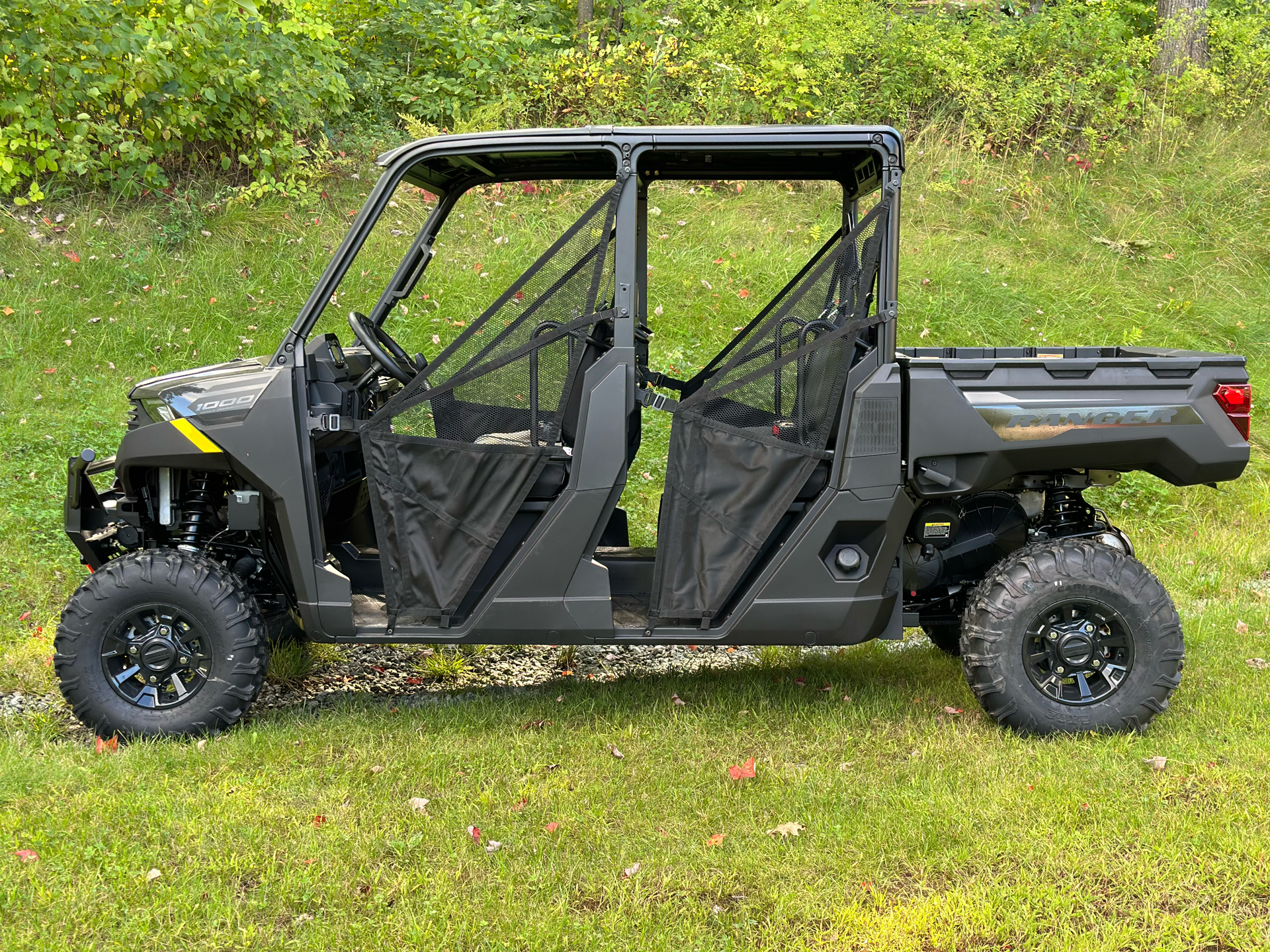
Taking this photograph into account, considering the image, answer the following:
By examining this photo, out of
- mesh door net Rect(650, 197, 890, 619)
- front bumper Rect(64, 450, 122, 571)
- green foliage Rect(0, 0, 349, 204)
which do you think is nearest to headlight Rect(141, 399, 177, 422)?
front bumper Rect(64, 450, 122, 571)

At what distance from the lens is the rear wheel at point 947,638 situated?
4.89 meters

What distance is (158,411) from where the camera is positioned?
3.86 metres

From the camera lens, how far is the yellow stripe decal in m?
3.78

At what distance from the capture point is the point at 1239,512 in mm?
6617

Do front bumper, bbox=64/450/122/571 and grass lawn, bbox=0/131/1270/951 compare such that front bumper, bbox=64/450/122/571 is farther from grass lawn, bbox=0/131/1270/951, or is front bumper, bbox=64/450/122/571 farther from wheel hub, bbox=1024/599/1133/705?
wheel hub, bbox=1024/599/1133/705

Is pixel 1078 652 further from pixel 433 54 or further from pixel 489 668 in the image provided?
pixel 433 54

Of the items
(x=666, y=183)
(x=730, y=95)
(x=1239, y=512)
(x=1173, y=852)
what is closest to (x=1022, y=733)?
(x=1173, y=852)

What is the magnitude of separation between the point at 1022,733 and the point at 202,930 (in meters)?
2.72

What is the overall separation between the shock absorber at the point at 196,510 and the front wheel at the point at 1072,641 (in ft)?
9.30

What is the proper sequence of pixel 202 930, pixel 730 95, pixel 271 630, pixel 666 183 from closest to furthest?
pixel 202 930
pixel 271 630
pixel 666 183
pixel 730 95

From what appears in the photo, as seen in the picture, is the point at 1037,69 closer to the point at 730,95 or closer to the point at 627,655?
the point at 730,95

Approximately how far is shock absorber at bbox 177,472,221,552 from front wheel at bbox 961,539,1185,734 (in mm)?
2834

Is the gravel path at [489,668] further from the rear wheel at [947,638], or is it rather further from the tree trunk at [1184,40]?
the tree trunk at [1184,40]

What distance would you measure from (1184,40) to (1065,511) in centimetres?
881
